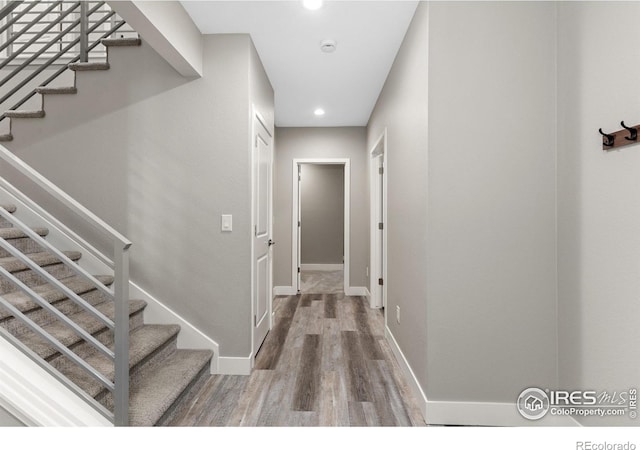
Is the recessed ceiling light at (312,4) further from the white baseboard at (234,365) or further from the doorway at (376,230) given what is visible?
the white baseboard at (234,365)

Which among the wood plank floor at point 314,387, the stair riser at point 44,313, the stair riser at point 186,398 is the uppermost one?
the stair riser at point 44,313

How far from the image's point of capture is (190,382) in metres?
2.40

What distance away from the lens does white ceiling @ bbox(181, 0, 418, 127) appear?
2.46 m

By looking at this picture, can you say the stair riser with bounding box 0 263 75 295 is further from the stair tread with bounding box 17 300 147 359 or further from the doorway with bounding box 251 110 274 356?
the doorway with bounding box 251 110 274 356

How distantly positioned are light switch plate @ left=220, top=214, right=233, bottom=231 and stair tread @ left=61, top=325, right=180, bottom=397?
0.83 metres

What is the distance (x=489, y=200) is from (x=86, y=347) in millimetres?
2499

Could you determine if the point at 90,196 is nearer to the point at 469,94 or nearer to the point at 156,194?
the point at 156,194

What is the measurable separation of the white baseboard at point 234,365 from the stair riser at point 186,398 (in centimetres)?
10

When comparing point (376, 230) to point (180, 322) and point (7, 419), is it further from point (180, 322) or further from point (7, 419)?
point (7, 419)

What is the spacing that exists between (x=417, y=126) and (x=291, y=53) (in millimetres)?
1430

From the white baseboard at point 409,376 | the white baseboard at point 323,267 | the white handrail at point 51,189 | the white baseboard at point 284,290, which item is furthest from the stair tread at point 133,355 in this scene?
the white baseboard at point 323,267

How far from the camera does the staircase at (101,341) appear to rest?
190 cm

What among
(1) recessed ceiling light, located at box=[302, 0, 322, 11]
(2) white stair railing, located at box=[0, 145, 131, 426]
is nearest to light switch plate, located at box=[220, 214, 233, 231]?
(2) white stair railing, located at box=[0, 145, 131, 426]
